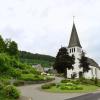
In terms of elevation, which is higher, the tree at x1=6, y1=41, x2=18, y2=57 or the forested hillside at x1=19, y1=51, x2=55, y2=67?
the forested hillside at x1=19, y1=51, x2=55, y2=67

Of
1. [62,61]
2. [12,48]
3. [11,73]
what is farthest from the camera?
[62,61]

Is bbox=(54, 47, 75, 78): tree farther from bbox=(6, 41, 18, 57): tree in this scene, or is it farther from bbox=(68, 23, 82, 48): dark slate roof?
bbox=(68, 23, 82, 48): dark slate roof

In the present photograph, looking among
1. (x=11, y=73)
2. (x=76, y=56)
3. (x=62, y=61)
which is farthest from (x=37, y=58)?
(x=11, y=73)

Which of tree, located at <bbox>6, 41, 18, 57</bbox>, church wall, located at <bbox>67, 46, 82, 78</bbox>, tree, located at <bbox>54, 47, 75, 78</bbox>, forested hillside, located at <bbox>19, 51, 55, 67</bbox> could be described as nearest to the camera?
tree, located at <bbox>6, 41, 18, 57</bbox>

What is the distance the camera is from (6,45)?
64.0 metres

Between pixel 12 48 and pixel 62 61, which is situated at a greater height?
pixel 12 48

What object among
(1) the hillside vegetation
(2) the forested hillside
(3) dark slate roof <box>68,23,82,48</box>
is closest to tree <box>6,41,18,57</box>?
(1) the hillside vegetation

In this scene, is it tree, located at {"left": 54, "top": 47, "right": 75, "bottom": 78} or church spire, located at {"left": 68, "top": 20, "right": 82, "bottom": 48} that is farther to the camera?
church spire, located at {"left": 68, "top": 20, "right": 82, "bottom": 48}

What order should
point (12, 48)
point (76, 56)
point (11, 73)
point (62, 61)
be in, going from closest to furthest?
point (11, 73), point (12, 48), point (62, 61), point (76, 56)

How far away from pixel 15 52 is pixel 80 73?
134ft

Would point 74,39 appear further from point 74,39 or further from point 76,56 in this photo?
point 76,56

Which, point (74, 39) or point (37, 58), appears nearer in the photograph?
point (74, 39)

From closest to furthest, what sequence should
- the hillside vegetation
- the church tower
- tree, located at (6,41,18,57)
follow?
the hillside vegetation, tree, located at (6,41,18,57), the church tower

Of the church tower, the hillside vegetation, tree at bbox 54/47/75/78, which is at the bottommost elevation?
the hillside vegetation
